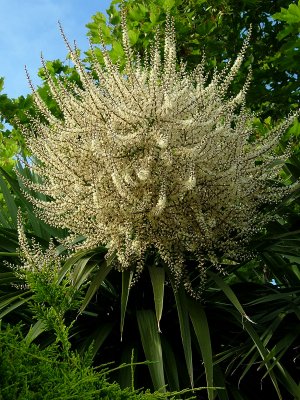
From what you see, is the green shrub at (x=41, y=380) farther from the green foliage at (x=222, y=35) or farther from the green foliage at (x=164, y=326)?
the green foliage at (x=222, y=35)

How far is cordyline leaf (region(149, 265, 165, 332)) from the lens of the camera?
2650mm

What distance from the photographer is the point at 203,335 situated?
276 cm

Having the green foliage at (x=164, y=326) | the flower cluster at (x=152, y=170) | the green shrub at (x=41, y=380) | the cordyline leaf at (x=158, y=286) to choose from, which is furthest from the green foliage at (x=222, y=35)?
the green shrub at (x=41, y=380)

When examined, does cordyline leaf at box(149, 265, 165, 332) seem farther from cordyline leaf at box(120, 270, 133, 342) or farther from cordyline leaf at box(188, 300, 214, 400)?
cordyline leaf at box(188, 300, 214, 400)

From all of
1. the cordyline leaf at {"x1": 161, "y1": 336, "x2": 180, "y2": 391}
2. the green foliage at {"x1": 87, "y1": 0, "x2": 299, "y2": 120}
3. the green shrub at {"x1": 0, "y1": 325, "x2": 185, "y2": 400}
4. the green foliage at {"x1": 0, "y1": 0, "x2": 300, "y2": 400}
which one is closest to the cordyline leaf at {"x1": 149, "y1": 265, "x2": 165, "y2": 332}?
the green foliage at {"x1": 0, "y1": 0, "x2": 300, "y2": 400}

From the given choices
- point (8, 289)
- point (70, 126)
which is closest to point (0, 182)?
point (8, 289)

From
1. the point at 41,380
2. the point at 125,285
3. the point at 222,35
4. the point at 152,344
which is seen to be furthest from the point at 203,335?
the point at 222,35

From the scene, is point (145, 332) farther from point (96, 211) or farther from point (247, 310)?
point (247, 310)

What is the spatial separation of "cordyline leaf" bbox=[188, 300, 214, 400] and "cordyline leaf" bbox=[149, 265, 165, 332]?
0.21 m

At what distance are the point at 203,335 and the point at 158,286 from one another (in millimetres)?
277

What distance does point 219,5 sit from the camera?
6.00 meters

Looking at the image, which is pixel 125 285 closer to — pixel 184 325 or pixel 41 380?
pixel 184 325

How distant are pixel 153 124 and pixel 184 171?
0.27m

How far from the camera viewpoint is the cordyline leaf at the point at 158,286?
8.70 ft
